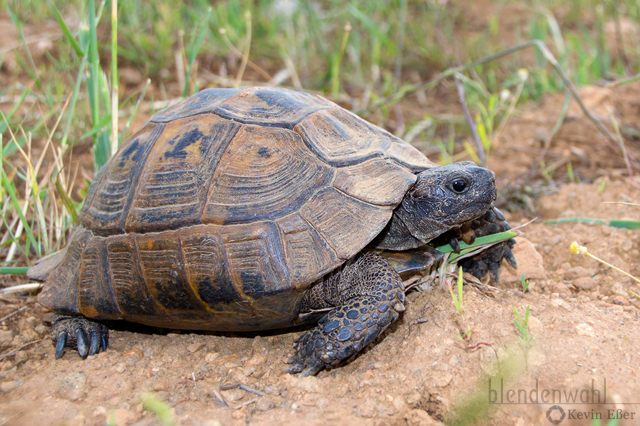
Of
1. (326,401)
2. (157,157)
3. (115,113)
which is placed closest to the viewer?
(326,401)

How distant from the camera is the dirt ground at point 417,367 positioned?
204 cm

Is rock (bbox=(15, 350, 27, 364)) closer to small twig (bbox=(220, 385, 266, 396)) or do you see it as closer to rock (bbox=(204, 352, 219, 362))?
rock (bbox=(204, 352, 219, 362))

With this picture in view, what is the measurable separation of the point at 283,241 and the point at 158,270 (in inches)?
28.0

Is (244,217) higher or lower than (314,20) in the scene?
lower

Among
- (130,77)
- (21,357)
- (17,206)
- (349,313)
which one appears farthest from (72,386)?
(130,77)

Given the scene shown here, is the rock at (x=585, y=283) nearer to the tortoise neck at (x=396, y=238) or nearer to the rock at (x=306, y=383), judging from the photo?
the tortoise neck at (x=396, y=238)

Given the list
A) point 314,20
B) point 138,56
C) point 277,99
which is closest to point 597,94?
point 314,20

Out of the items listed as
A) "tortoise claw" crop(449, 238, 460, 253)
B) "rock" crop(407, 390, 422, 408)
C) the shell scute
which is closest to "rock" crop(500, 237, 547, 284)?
"tortoise claw" crop(449, 238, 460, 253)

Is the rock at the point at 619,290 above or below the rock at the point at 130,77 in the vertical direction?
below

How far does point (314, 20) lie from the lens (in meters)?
6.11

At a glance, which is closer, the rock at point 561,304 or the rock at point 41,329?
the rock at point 561,304

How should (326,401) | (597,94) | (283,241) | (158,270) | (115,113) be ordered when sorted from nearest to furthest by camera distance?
1. (326,401)
2. (283,241)
3. (158,270)
4. (115,113)
5. (597,94)

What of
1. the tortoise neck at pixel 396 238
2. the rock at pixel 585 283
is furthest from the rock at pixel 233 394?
the rock at pixel 585 283

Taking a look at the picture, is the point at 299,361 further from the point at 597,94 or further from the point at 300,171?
the point at 597,94
